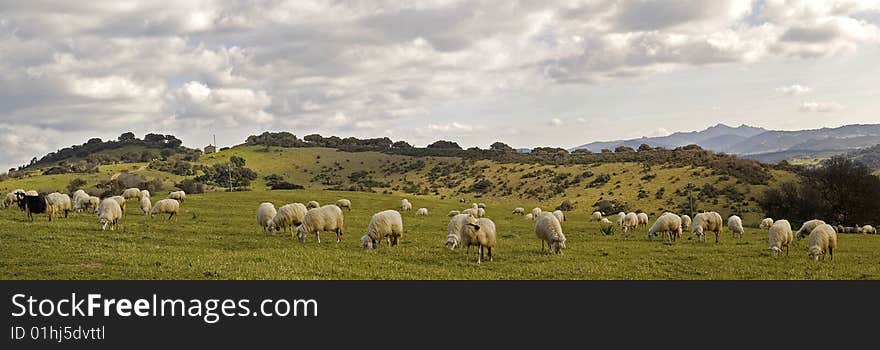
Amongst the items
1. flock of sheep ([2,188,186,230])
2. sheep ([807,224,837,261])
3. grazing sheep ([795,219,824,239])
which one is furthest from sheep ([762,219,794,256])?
flock of sheep ([2,188,186,230])

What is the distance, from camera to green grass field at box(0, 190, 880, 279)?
1728 centimetres

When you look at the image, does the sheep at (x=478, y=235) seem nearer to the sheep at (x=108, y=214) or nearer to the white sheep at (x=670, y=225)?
the white sheep at (x=670, y=225)

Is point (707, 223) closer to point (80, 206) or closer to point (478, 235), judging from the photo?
point (478, 235)

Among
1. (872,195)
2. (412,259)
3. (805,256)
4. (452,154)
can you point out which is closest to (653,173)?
(872,195)

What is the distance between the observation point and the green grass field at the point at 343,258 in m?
17.3

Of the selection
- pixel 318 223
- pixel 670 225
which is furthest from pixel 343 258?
pixel 670 225

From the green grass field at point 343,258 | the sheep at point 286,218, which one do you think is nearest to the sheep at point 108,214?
the green grass field at point 343,258

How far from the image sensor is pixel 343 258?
67.8 ft

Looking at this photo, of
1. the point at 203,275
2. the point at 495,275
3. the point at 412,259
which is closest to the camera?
the point at 203,275
